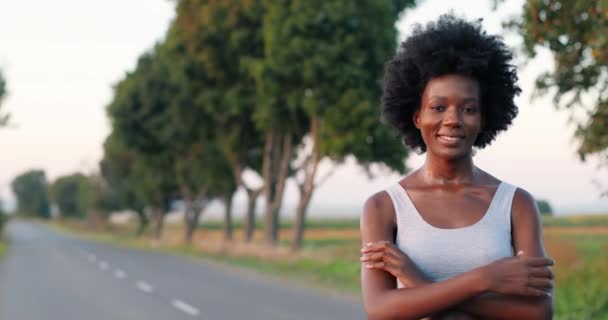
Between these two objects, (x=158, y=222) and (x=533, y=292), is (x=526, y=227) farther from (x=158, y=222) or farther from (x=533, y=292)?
(x=158, y=222)

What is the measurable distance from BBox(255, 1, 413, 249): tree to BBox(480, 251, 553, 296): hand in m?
23.0

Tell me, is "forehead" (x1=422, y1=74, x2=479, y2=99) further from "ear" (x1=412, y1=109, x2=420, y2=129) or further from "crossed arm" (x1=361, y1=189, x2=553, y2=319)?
"crossed arm" (x1=361, y1=189, x2=553, y2=319)

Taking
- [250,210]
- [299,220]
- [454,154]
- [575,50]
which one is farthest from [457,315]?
[250,210]

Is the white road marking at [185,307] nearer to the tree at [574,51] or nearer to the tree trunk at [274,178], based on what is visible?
the tree at [574,51]

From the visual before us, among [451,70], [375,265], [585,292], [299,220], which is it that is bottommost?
[585,292]

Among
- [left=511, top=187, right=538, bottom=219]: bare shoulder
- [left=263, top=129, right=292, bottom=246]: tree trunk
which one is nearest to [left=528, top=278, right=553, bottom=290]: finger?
[left=511, top=187, right=538, bottom=219]: bare shoulder

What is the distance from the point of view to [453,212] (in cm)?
253

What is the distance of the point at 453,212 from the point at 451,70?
0.41 m

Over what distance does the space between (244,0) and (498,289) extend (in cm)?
2740

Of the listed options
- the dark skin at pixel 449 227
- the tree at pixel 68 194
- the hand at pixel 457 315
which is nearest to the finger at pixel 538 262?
the dark skin at pixel 449 227

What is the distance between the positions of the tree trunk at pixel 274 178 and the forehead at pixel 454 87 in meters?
29.0

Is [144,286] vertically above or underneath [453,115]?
underneath

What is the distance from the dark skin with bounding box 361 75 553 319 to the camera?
2.38 meters

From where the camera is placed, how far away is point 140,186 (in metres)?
54.7
